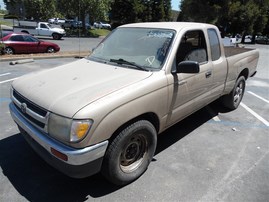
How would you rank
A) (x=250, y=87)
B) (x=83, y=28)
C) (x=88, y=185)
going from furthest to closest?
(x=83, y=28) → (x=250, y=87) → (x=88, y=185)

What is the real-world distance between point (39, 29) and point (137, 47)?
28.2 metres

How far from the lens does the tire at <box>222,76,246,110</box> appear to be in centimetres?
580

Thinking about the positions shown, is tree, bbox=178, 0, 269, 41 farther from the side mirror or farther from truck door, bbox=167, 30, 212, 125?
the side mirror

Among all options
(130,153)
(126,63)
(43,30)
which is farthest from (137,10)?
(130,153)

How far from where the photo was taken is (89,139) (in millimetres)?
2588

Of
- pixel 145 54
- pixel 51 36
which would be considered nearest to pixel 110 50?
pixel 145 54

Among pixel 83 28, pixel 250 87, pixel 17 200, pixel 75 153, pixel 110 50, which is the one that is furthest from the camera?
pixel 83 28

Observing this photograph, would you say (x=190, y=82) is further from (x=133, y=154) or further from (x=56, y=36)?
(x=56, y=36)

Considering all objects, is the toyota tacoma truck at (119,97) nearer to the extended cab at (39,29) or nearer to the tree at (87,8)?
the extended cab at (39,29)

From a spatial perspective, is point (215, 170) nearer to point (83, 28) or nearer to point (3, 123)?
point (3, 123)

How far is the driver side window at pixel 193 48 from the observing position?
3934 millimetres

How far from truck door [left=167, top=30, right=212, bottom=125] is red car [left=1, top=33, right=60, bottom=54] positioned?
528 inches

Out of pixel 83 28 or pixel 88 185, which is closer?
pixel 88 185

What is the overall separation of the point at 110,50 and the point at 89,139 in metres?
1.95
